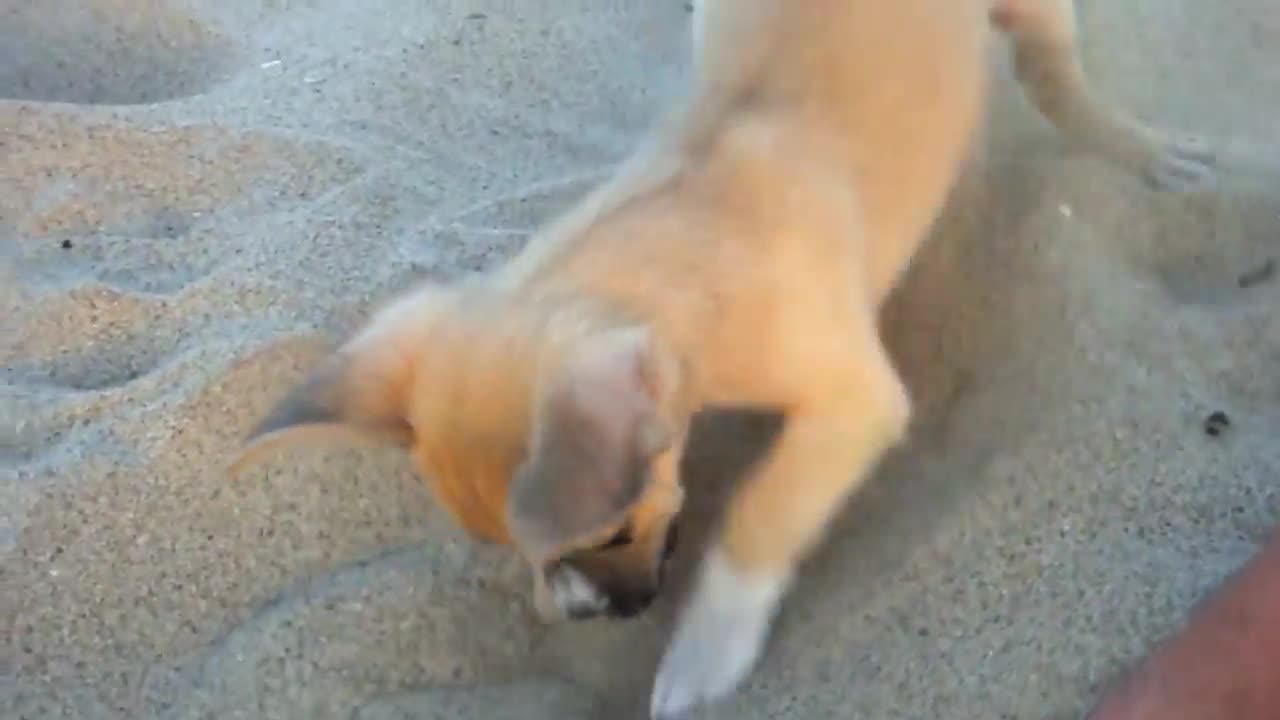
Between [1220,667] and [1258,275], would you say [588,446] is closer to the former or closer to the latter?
[1220,667]

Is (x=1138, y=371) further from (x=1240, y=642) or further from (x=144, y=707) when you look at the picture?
(x=144, y=707)

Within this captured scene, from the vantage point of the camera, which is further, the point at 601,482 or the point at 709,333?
the point at 709,333

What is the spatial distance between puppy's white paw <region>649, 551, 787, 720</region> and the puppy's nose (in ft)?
0.20

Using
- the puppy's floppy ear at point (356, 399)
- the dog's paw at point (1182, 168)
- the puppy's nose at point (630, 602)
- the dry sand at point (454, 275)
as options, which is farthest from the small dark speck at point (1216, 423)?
the puppy's floppy ear at point (356, 399)

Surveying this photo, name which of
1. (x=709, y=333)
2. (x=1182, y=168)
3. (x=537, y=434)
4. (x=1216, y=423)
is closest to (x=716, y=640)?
(x=709, y=333)

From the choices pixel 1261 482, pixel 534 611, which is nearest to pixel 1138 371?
pixel 1261 482

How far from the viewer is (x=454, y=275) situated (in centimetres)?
186

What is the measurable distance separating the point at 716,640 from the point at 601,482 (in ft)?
1.23

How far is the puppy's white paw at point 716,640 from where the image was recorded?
1.43 metres

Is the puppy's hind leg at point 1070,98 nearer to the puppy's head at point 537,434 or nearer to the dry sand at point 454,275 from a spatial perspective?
the dry sand at point 454,275

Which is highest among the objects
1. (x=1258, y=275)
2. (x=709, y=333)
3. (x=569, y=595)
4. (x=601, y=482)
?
(x=601, y=482)

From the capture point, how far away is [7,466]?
5.50 feet

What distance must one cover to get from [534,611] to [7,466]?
581 mm

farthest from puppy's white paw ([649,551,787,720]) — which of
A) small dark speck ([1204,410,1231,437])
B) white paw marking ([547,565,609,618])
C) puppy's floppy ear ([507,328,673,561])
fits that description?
small dark speck ([1204,410,1231,437])
